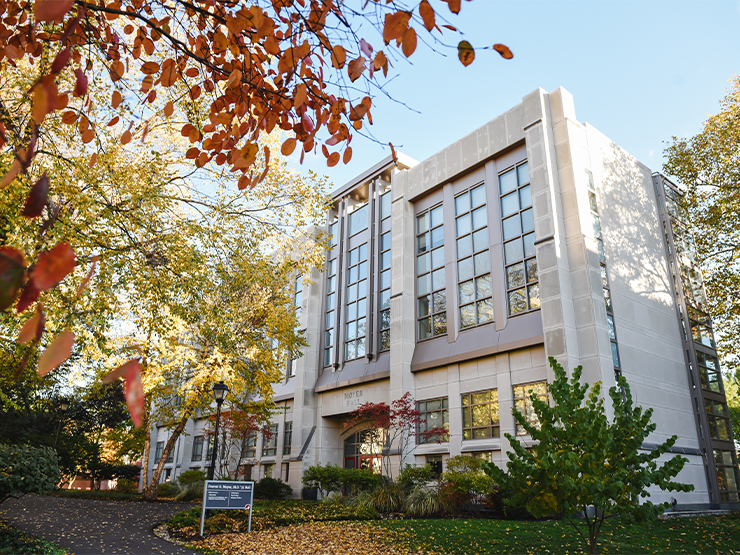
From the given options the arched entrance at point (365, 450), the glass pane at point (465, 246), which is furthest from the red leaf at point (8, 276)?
the arched entrance at point (365, 450)

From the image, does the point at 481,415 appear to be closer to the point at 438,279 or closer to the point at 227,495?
the point at 438,279

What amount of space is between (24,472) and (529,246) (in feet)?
57.1

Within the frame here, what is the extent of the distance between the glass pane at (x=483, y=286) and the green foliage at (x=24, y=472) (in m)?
16.2

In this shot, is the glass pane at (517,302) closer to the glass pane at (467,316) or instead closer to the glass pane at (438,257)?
the glass pane at (467,316)

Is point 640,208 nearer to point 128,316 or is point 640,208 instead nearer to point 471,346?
point 471,346

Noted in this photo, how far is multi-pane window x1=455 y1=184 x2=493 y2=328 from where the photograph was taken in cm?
2189

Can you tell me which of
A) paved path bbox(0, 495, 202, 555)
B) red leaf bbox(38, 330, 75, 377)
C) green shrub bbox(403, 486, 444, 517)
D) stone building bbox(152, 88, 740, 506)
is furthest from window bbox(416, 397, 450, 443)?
red leaf bbox(38, 330, 75, 377)

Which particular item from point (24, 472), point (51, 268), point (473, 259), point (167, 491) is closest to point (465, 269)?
point (473, 259)

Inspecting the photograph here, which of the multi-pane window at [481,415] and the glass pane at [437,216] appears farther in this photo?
the glass pane at [437,216]

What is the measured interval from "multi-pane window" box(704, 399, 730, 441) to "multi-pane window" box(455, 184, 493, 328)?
9673 millimetres

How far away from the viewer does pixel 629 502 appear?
23.0 feet

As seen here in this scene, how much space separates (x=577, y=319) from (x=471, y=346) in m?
4.49

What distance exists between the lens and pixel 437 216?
84.2 feet

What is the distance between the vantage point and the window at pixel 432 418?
70.9 feet
